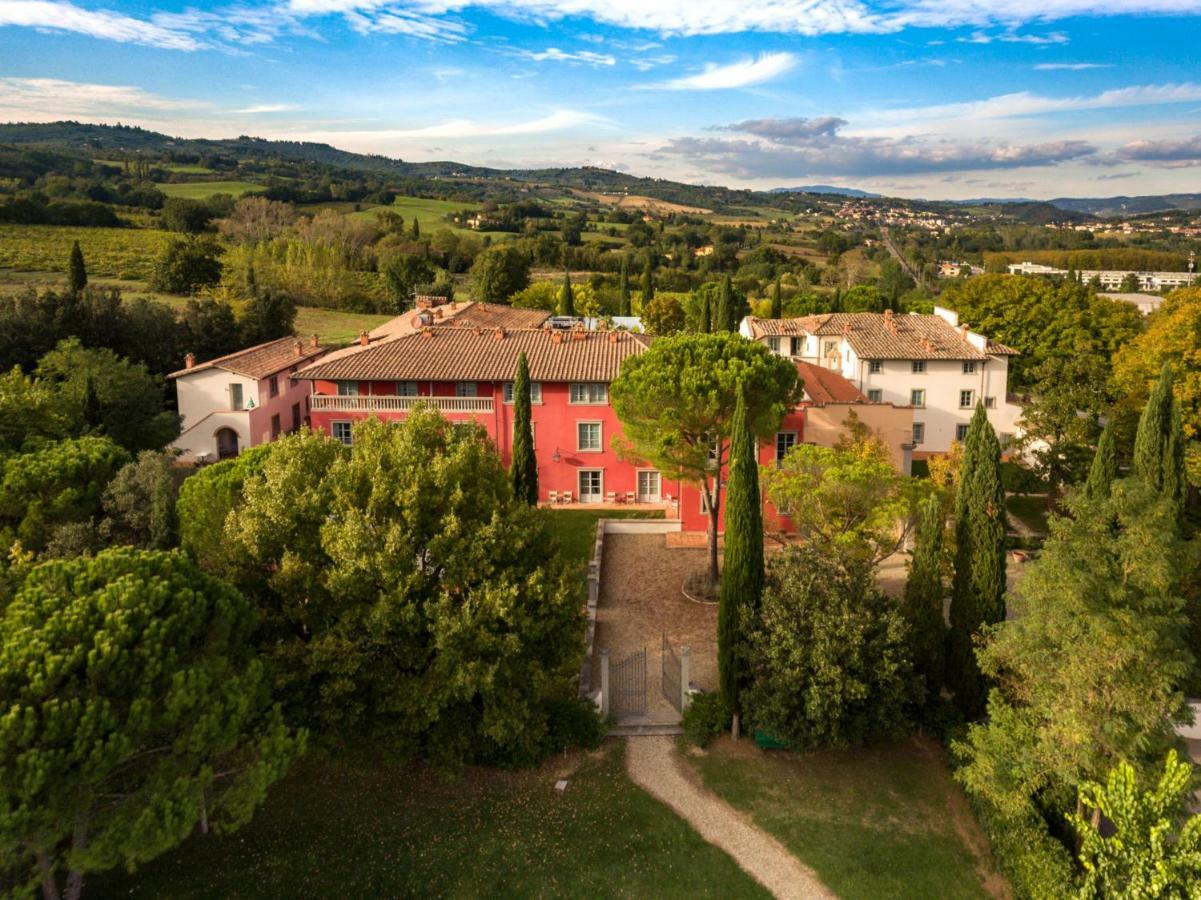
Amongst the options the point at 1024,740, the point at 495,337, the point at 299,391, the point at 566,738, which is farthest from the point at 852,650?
the point at 299,391

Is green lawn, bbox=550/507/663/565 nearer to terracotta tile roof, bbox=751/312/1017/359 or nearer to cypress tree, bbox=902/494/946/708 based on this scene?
cypress tree, bbox=902/494/946/708

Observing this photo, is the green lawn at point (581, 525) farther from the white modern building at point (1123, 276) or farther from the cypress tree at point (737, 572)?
the white modern building at point (1123, 276)

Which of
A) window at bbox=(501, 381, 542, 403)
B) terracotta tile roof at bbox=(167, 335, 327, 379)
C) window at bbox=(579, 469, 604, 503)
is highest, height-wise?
terracotta tile roof at bbox=(167, 335, 327, 379)

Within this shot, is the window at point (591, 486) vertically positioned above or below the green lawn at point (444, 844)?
above

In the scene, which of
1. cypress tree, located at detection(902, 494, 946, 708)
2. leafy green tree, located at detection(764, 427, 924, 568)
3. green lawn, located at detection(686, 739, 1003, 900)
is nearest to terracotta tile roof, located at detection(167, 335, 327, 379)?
leafy green tree, located at detection(764, 427, 924, 568)

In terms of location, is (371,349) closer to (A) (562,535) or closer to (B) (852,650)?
(A) (562,535)

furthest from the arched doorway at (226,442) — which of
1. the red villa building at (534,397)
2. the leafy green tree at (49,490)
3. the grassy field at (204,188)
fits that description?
the grassy field at (204,188)
